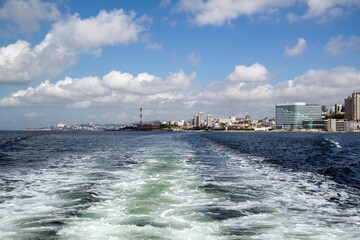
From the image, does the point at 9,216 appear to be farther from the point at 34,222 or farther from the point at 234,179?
the point at 234,179

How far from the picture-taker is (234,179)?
21844 millimetres

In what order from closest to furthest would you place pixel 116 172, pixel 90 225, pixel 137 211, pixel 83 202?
1. pixel 90 225
2. pixel 137 211
3. pixel 83 202
4. pixel 116 172

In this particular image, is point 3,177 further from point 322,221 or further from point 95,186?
point 322,221

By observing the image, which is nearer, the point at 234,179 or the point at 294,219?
the point at 294,219

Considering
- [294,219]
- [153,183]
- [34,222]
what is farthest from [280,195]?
[34,222]

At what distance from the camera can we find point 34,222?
464 inches

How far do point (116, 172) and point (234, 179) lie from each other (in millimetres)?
8107

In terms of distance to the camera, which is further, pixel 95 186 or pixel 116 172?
pixel 116 172

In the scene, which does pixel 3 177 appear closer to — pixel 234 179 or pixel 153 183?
pixel 153 183

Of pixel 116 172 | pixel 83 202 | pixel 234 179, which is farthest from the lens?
pixel 116 172

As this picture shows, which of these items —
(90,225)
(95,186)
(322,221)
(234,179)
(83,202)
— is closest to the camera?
(90,225)

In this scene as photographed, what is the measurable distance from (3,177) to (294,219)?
18.1 metres

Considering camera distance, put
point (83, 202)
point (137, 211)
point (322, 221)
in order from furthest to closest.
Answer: point (83, 202)
point (137, 211)
point (322, 221)

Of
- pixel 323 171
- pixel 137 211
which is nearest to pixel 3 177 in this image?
pixel 137 211
